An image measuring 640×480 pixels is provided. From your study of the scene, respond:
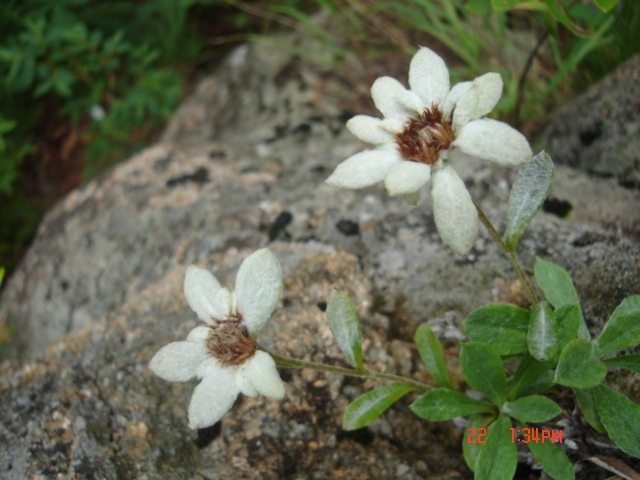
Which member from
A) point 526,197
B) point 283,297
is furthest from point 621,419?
point 283,297

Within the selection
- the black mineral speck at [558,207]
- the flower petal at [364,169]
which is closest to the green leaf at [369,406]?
the flower petal at [364,169]

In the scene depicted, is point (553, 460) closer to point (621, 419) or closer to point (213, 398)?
point (621, 419)

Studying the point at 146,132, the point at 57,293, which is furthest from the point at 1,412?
the point at 146,132

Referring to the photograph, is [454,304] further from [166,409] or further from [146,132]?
[146,132]

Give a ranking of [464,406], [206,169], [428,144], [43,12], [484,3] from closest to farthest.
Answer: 1. [428,144]
2. [464,406]
3. [484,3]
4. [206,169]
5. [43,12]

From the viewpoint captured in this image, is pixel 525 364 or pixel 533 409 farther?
pixel 525 364

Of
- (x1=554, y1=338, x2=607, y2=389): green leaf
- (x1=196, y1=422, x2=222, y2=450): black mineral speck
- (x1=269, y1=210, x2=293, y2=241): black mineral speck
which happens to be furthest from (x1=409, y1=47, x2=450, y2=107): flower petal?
(x1=196, y1=422, x2=222, y2=450): black mineral speck

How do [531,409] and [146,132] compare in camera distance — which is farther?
[146,132]
